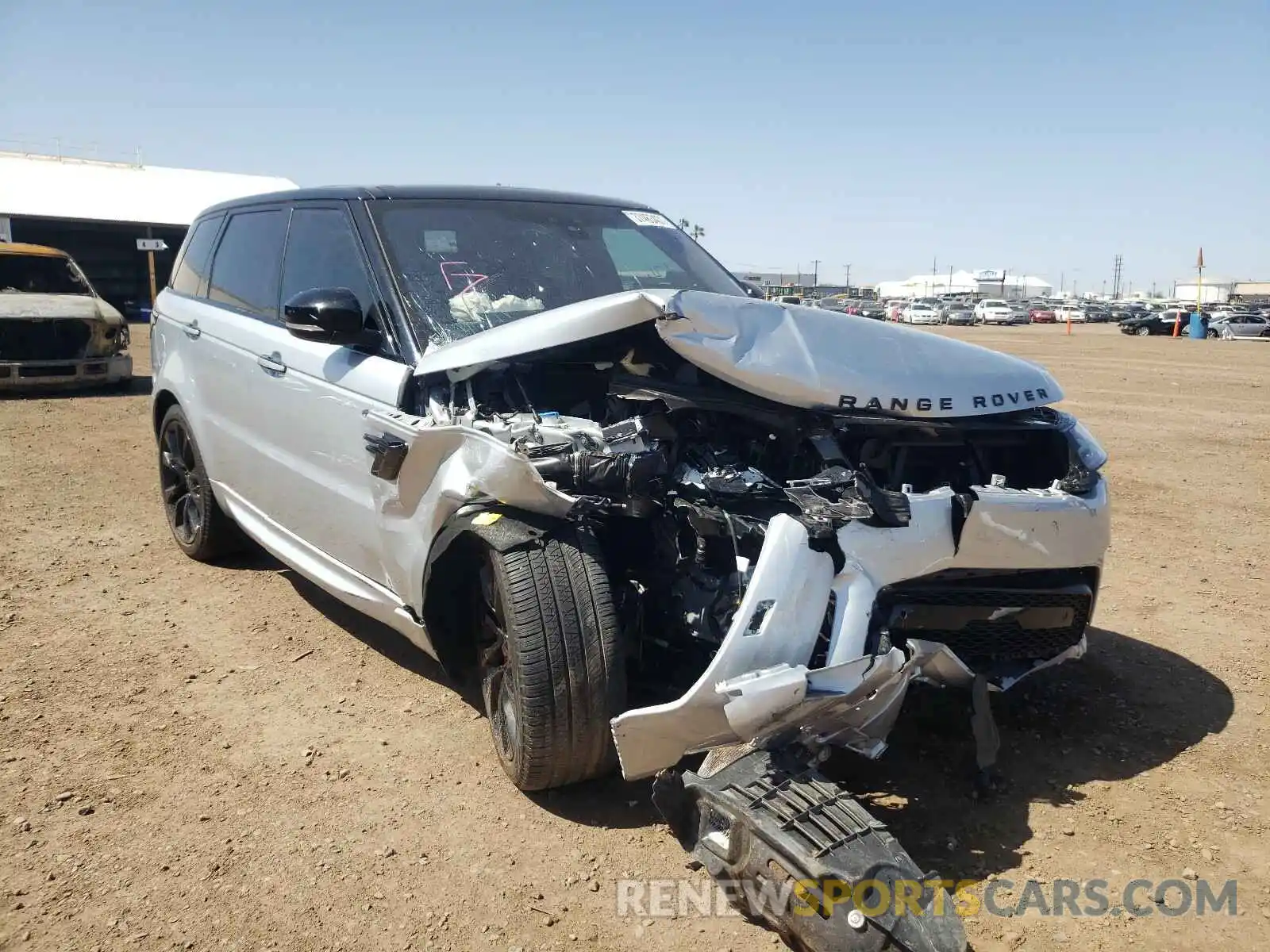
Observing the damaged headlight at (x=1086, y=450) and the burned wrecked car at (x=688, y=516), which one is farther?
the damaged headlight at (x=1086, y=450)

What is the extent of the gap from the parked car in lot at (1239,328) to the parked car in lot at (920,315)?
14004mm

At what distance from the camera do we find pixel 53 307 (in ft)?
40.9

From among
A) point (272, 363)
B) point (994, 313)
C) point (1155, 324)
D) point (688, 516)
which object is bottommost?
point (688, 516)

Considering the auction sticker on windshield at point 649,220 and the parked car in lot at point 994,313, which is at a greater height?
the parked car in lot at point 994,313

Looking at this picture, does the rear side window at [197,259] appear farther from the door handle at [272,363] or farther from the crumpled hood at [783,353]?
the crumpled hood at [783,353]

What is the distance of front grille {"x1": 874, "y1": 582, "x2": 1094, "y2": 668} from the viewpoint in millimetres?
2920

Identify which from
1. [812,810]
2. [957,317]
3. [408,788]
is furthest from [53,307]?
[957,317]

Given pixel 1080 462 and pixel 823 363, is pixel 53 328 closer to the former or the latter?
pixel 823 363

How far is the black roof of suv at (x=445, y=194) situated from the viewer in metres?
4.14

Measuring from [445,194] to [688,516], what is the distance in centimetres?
209

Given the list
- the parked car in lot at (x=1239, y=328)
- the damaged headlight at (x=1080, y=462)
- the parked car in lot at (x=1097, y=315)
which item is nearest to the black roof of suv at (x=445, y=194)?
the damaged headlight at (x=1080, y=462)

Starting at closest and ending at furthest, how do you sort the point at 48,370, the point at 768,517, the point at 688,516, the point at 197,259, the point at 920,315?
the point at 768,517, the point at 688,516, the point at 197,259, the point at 48,370, the point at 920,315

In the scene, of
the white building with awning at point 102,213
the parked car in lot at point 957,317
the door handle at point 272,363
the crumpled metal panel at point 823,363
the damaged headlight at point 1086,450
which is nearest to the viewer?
the crumpled metal panel at point 823,363

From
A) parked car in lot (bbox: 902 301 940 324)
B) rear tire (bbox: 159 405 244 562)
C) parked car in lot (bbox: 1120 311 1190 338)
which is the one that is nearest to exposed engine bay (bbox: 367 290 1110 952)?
rear tire (bbox: 159 405 244 562)
